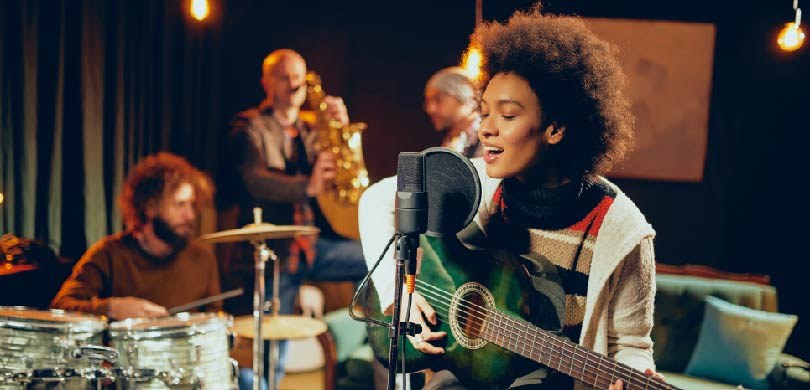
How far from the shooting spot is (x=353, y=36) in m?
6.36

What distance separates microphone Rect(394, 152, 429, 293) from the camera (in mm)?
1903

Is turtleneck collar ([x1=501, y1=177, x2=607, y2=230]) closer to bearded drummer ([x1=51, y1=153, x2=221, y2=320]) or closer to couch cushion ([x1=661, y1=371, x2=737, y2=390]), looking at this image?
bearded drummer ([x1=51, y1=153, x2=221, y2=320])

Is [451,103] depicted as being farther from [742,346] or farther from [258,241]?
[742,346]

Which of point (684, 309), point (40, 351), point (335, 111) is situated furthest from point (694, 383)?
point (40, 351)

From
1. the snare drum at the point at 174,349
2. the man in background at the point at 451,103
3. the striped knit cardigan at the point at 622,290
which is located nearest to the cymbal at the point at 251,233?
the snare drum at the point at 174,349

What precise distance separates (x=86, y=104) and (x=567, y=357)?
3551 millimetres

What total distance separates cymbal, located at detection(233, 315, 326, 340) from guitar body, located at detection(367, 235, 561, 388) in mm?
1956

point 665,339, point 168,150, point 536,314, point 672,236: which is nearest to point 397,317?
point 536,314

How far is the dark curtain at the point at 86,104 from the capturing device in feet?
14.1

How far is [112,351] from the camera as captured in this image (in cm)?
304

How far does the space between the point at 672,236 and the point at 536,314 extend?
4039 mm

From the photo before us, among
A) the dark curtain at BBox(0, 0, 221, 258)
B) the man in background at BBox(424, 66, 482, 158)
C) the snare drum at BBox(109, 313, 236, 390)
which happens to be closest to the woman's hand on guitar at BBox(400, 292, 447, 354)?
the snare drum at BBox(109, 313, 236, 390)

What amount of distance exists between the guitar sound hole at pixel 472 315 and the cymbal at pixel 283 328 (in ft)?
6.61

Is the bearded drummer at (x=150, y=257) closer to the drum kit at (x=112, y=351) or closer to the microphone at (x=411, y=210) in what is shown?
the drum kit at (x=112, y=351)
